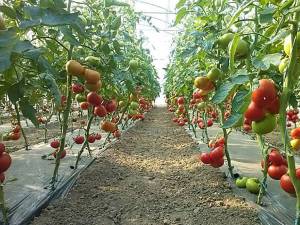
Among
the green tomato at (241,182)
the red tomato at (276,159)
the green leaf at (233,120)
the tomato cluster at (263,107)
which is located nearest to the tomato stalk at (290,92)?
the tomato cluster at (263,107)

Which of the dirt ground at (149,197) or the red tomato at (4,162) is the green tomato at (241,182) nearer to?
the dirt ground at (149,197)

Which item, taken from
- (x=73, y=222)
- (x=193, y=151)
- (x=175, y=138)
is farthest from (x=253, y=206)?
(x=175, y=138)

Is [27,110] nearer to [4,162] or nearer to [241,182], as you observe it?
[4,162]

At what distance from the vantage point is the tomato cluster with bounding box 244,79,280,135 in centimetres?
114

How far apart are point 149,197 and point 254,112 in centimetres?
187

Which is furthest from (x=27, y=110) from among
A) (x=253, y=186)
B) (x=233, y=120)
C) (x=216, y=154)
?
(x=253, y=186)

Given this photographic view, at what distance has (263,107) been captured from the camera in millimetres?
1185

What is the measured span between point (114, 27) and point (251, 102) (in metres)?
1.65

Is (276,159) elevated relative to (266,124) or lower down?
lower down

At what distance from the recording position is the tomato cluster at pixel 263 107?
1.14m

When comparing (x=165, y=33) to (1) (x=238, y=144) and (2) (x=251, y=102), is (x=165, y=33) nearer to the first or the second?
(1) (x=238, y=144)

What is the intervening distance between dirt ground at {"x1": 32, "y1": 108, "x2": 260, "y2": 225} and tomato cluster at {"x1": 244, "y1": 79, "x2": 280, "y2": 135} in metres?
1.19

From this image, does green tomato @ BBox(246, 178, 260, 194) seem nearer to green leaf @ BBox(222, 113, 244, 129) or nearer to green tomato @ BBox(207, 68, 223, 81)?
green tomato @ BBox(207, 68, 223, 81)

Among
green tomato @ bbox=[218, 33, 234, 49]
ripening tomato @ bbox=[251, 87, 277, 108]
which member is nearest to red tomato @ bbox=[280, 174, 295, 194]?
ripening tomato @ bbox=[251, 87, 277, 108]
